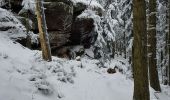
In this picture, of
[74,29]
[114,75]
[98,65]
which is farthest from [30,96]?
[74,29]

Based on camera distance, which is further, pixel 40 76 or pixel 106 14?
pixel 106 14

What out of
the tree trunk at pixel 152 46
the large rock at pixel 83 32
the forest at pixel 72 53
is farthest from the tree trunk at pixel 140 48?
the large rock at pixel 83 32

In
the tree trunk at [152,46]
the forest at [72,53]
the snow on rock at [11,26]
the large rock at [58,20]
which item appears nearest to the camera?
the forest at [72,53]

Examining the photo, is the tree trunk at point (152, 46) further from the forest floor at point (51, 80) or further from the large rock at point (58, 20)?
the large rock at point (58, 20)

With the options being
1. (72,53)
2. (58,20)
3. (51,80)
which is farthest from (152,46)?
(58,20)

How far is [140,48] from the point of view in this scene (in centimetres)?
877

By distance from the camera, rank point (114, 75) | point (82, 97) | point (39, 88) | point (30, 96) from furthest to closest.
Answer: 1. point (114, 75)
2. point (82, 97)
3. point (39, 88)
4. point (30, 96)

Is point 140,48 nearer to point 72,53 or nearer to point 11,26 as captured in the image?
point 11,26

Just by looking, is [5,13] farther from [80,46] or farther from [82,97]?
Answer: [82,97]

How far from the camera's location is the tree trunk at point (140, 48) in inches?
342

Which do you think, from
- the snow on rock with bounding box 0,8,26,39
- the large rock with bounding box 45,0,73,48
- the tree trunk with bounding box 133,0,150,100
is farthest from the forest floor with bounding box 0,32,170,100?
the large rock with bounding box 45,0,73,48

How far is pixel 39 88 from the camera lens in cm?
943

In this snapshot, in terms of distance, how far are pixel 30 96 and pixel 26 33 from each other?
8793 mm

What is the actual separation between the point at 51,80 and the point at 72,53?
31.8 ft
